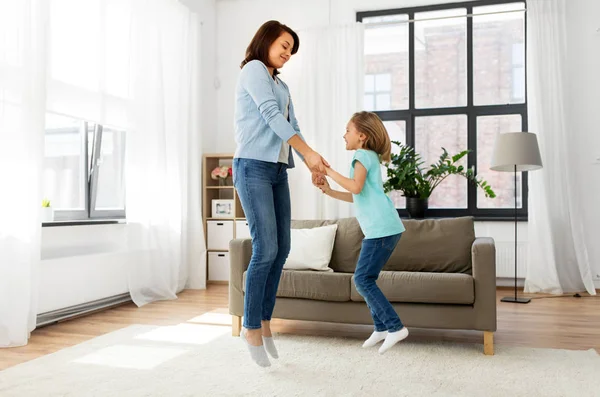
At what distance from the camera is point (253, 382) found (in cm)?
237

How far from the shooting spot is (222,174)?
5777 millimetres

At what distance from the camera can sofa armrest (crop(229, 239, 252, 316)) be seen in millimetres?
3273

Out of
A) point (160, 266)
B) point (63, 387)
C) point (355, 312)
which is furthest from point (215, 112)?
point (63, 387)

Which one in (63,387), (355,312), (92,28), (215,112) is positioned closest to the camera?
(63,387)

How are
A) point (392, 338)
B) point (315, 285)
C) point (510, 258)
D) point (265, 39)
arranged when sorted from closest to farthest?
point (265, 39)
point (392, 338)
point (315, 285)
point (510, 258)

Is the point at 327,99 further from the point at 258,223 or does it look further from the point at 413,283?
the point at 258,223

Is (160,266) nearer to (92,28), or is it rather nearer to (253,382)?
(92,28)

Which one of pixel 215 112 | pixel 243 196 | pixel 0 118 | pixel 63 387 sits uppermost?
pixel 215 112

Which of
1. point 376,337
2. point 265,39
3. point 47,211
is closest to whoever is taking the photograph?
point 265,39

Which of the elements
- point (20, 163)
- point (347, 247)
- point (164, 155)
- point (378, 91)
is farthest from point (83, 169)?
point (378, 91)

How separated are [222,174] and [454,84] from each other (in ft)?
8.10

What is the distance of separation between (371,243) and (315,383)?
0.71 meters

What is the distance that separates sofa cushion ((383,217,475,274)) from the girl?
0.75 metres

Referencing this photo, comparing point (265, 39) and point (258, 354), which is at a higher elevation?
point (265, 39)
